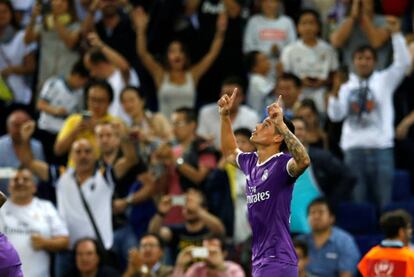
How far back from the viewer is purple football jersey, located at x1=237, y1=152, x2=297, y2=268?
11.0 metres

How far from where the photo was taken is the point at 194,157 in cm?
1547

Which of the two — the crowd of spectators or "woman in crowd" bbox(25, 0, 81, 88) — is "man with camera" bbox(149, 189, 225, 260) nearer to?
the crowd of spectators

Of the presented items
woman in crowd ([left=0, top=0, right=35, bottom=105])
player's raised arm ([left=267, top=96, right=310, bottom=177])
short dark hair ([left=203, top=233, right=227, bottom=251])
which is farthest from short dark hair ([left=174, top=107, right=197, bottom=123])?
player's raised arm ([left=267, top=96, right=310, bottom=177])

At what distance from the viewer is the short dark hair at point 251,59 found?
1727 cm

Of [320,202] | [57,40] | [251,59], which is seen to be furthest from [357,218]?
[57,40]

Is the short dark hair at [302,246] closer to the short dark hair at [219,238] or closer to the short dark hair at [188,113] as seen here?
the short dark hair at [219,238]

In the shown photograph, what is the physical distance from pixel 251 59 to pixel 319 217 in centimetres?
336

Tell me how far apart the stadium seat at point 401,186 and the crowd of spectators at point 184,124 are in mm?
261

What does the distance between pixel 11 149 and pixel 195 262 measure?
9.76 ft

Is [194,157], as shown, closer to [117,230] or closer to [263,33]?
[117,230]

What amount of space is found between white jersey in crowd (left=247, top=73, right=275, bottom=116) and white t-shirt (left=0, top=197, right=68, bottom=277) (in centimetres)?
337

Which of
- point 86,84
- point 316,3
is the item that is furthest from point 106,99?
point 316,3

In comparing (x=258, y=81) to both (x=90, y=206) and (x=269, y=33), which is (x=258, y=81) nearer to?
(x=269, y=33)

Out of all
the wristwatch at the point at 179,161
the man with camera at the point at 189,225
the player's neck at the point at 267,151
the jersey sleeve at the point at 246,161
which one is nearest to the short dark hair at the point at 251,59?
the wristwatch at the point at 179,161
